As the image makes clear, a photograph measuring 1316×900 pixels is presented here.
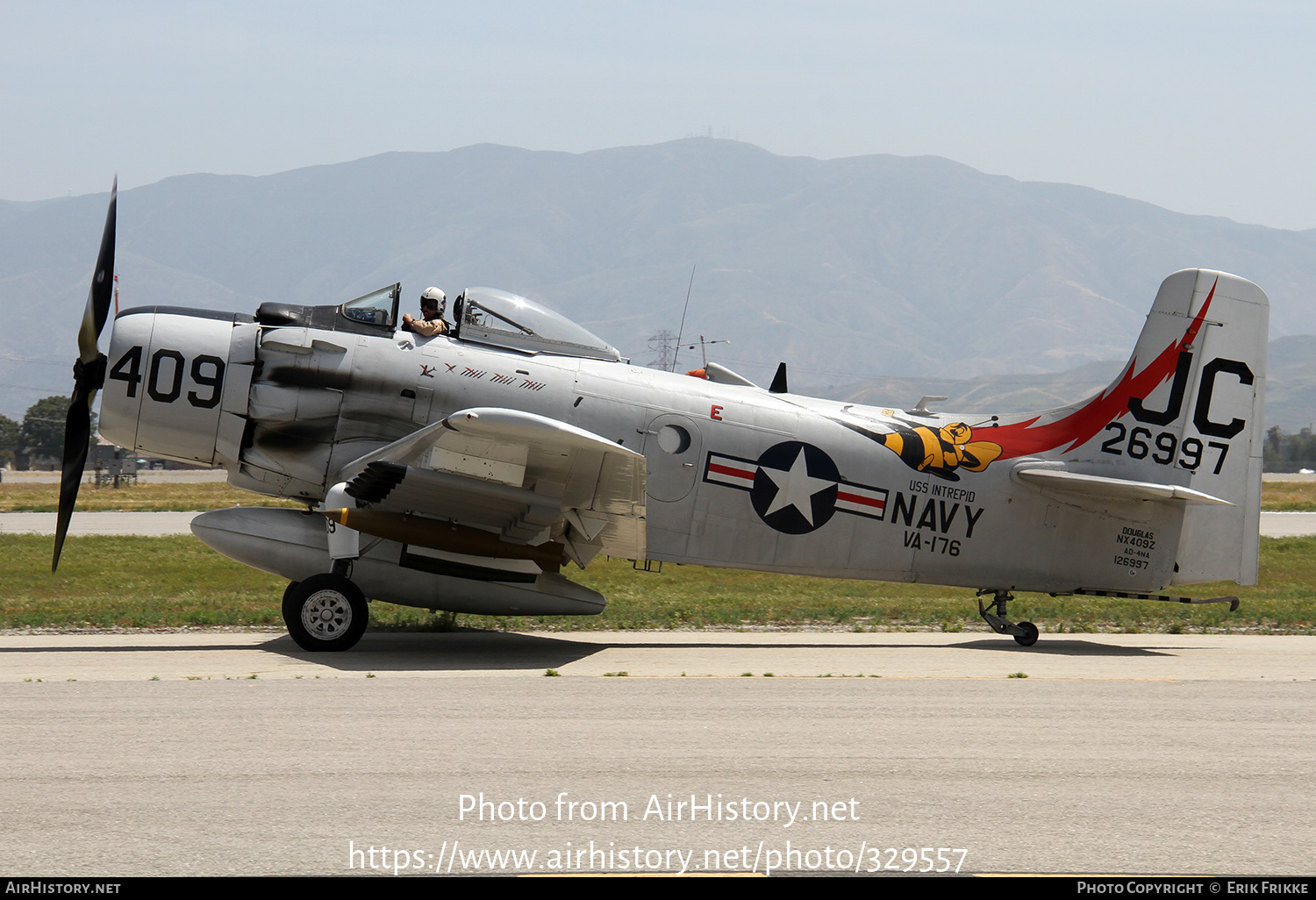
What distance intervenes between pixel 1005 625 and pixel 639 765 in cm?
776

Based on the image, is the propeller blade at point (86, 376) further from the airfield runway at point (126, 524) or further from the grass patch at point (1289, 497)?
the grass patch at point (1289, 497)

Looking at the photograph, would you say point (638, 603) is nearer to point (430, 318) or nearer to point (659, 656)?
point (659, 656)

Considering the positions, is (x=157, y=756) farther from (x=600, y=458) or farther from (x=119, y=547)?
(x=119, y=547)

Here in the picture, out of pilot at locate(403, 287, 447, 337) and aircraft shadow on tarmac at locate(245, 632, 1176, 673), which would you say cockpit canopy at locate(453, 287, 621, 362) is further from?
aircraft shadow on tarmac at locate(245, 632, 1176, 673)

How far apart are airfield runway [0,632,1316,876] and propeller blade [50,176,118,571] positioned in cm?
159

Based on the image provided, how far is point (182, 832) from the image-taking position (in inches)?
198

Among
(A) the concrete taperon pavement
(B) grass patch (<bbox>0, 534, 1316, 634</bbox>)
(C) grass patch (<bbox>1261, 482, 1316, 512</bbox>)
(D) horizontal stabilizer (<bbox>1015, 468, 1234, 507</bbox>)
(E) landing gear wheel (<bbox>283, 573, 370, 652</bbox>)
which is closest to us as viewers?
(A) the concrete taperon pavement

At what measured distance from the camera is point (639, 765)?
21.0 ft

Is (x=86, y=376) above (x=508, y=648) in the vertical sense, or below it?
above

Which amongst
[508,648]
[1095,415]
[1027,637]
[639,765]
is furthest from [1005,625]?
[639,765]

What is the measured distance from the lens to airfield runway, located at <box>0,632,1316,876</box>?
4.93 m

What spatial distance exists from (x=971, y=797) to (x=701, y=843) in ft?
5.46

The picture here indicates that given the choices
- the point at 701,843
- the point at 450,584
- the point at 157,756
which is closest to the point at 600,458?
the point at 450,584

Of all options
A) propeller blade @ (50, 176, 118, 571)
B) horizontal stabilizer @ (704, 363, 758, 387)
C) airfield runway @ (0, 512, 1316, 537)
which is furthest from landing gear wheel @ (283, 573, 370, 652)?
airfield runway @ (0, 512, 1316, 537)
